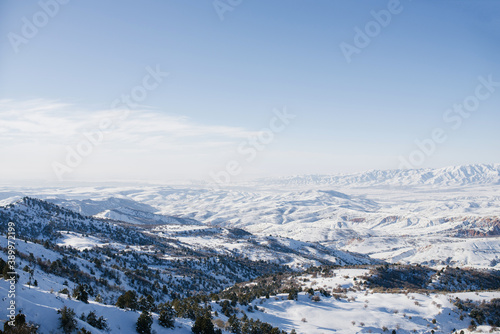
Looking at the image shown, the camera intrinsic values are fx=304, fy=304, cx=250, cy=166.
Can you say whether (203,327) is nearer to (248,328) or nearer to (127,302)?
(248,328)

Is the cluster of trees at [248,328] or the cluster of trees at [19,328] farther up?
the cluster of trees at [19,328]

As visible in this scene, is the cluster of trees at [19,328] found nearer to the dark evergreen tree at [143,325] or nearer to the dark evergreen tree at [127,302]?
the dark evergreen tree at [143,325]

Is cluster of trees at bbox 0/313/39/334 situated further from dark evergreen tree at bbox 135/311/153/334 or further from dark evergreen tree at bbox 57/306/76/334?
dark evergreen tree at bbox 135/311/153/334

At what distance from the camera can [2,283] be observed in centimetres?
1471

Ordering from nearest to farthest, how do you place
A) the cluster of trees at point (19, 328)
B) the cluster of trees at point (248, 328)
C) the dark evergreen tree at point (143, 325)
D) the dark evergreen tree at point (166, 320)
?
the cluster of trees at point (19, 328) → the dark evergreen tree at point (143, 325) → the dark evergreen tree at point (166, 320) → the cluster of trees at point (248, 328)

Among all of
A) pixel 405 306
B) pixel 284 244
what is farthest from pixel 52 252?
pixel 284 244

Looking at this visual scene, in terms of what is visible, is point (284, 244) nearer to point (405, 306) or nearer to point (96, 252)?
point (96, 252)

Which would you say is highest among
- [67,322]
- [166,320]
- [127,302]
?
[67,322]

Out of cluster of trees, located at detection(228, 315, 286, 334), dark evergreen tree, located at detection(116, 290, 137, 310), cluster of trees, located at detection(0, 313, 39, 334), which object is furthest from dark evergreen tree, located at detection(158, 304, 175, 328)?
cluster of trees, located at detection(0, 313, 39, 334)

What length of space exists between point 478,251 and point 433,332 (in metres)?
140

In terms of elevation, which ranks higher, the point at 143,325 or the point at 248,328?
the point at 143,325

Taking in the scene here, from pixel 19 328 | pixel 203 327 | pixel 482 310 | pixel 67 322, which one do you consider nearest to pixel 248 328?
pixel 203 327

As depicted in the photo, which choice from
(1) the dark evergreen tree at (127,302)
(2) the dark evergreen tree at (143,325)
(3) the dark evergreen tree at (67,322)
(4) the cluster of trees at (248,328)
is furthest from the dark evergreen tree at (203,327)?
(3) the dark evergreen tree at (67,322)

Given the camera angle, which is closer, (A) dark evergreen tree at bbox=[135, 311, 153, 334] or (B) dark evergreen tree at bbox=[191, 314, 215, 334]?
(A) dark evergreen tree at bbox=[135, 311, 153, 334]
